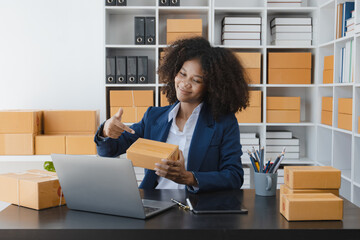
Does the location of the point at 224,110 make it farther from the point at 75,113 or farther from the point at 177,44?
the point at 75,113

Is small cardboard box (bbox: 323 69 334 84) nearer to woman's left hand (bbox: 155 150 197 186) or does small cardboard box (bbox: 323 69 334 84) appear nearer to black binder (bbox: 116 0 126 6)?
black binder (bbox: 116 0 126 6)

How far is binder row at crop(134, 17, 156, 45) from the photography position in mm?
3450

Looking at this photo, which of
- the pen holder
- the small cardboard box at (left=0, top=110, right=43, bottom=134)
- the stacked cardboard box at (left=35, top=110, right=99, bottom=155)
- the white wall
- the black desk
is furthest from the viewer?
the white wall

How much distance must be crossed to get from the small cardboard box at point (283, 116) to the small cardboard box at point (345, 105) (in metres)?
0.53

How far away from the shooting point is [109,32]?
3740 mm

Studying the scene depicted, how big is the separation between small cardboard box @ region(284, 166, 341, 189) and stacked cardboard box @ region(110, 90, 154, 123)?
2.19m

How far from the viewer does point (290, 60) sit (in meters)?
3.52

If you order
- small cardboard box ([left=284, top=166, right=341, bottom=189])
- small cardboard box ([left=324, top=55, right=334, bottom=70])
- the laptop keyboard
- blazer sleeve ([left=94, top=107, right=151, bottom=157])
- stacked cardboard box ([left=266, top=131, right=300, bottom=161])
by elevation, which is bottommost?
stacked cardboard box ([left=266, top=131, right=300, bottom=161])

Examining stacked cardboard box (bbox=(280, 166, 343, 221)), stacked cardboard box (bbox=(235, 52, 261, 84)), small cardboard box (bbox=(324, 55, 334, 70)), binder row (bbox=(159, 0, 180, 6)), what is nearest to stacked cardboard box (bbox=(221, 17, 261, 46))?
stacked cardboard box (bbox=(235, 52, 261, 84))

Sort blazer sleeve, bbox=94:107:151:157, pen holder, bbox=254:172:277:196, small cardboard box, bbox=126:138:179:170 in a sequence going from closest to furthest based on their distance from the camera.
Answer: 1. small cardboard box, bbox=126:138:179:170
2. pen holder, bbox=254:172:277:196
3. blazer sleeve, bbox=94:107:151:157

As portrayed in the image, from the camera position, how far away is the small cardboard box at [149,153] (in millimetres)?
1359

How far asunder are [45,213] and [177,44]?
1112 millimetres

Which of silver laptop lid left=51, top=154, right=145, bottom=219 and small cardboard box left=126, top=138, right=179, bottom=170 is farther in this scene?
small cardboard box left=126, top=138, right=179, bottom=170

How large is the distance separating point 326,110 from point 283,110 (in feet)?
1.19
